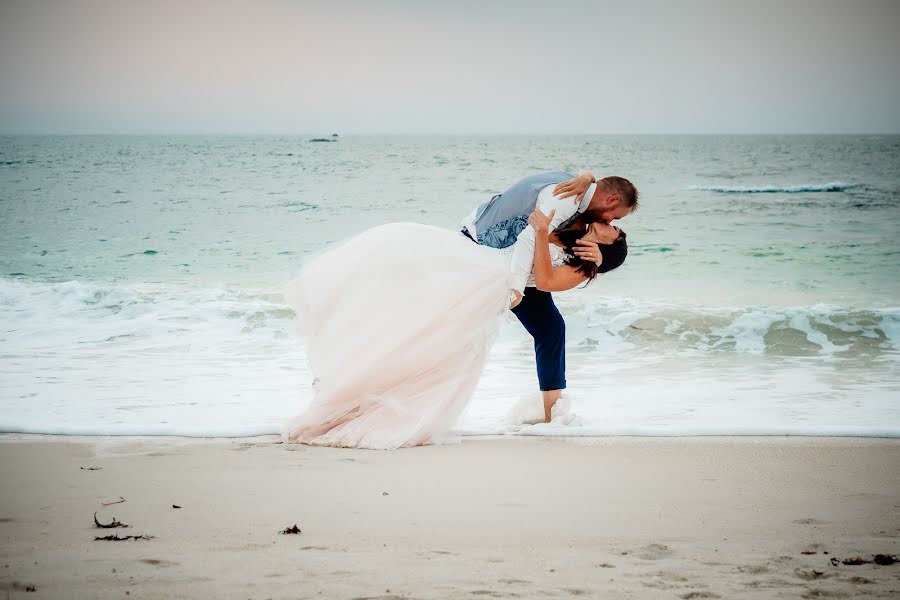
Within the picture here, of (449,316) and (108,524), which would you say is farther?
(449,316)

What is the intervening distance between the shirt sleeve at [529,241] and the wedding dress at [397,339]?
0.08 metres

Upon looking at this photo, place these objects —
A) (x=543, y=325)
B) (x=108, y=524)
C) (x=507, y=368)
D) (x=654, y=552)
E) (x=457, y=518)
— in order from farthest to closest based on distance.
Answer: (x=507, y=368), (x=543, y=325), (x=457, y=518), (x=108, y=524), (x=654, y=552)

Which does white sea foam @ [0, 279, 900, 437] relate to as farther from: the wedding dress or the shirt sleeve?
the shirt sleeve

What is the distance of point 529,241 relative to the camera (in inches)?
169

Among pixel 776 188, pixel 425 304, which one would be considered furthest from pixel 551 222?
pixel 776 188

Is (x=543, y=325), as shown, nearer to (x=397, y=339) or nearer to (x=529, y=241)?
(x=529, y=241)

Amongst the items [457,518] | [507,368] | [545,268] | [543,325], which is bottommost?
[507,368]

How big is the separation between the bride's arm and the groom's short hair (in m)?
0.34

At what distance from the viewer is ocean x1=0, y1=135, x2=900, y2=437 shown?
17.7 feet

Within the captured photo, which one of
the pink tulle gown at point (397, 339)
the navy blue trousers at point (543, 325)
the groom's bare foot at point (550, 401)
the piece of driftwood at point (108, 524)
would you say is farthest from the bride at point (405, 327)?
the piece of driftwood at point (108, 524)

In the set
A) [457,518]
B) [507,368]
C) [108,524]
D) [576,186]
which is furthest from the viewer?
[507,368]

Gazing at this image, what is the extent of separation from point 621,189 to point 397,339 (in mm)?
1460

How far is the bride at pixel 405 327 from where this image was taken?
424 cm

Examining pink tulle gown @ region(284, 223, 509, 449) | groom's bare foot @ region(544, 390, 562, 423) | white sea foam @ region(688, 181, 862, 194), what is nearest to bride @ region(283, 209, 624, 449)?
pink tulle gown @ region(284, 223, 509, 449)
